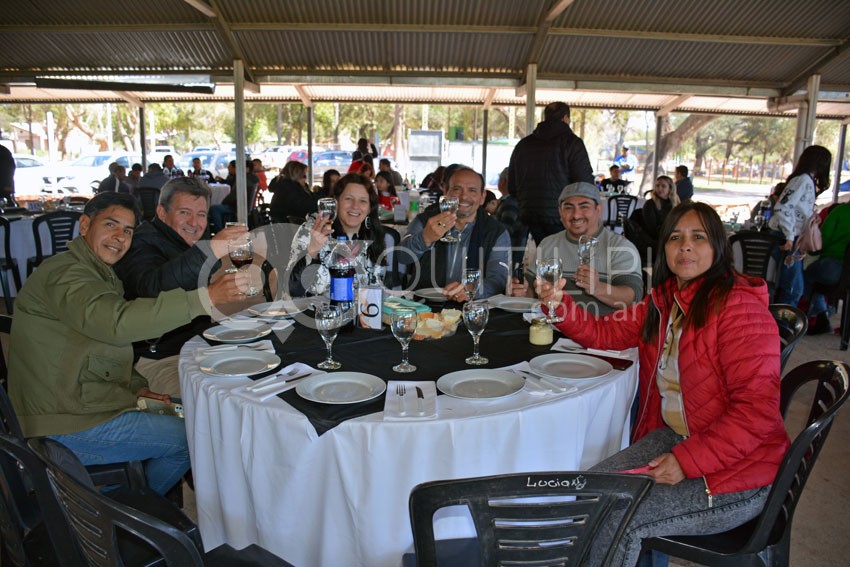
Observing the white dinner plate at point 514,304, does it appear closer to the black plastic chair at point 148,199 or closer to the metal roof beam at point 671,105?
the black plastic chair at point 148,199

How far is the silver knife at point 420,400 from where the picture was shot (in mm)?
1613

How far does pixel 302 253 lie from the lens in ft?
10.0

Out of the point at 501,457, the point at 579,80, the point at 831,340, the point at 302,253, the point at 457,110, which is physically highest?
the point at 457,110

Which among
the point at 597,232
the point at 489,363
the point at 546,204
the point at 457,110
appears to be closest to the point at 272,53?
the point at 546,204

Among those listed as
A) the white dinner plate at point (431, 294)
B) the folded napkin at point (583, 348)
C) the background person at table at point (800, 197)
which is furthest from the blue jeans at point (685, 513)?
the background person at table at point (800, 197)

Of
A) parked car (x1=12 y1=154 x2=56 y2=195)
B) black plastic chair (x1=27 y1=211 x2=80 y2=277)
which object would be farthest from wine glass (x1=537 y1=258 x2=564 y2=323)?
parked car (x1=12 y1=154 x2=56 y2=195)

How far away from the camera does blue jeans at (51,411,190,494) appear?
2.04 m

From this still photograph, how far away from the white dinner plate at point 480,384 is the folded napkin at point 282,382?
424 mm

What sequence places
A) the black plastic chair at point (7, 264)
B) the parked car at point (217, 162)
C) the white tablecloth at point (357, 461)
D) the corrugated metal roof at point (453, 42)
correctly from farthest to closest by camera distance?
1. the parked car at point (217, 162)
2. the corrugated metal roof at point (453, 42)
3. the black plastic chair at point (7, 264)
4. the white tablecloth at point (357, 461)

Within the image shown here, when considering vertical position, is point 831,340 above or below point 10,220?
below

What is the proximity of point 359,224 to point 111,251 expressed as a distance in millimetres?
1410

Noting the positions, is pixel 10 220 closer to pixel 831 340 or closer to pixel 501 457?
pixel 501 457

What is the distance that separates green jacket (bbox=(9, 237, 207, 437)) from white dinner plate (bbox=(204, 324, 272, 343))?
270mm

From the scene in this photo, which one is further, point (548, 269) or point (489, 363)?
point (548, 269)
